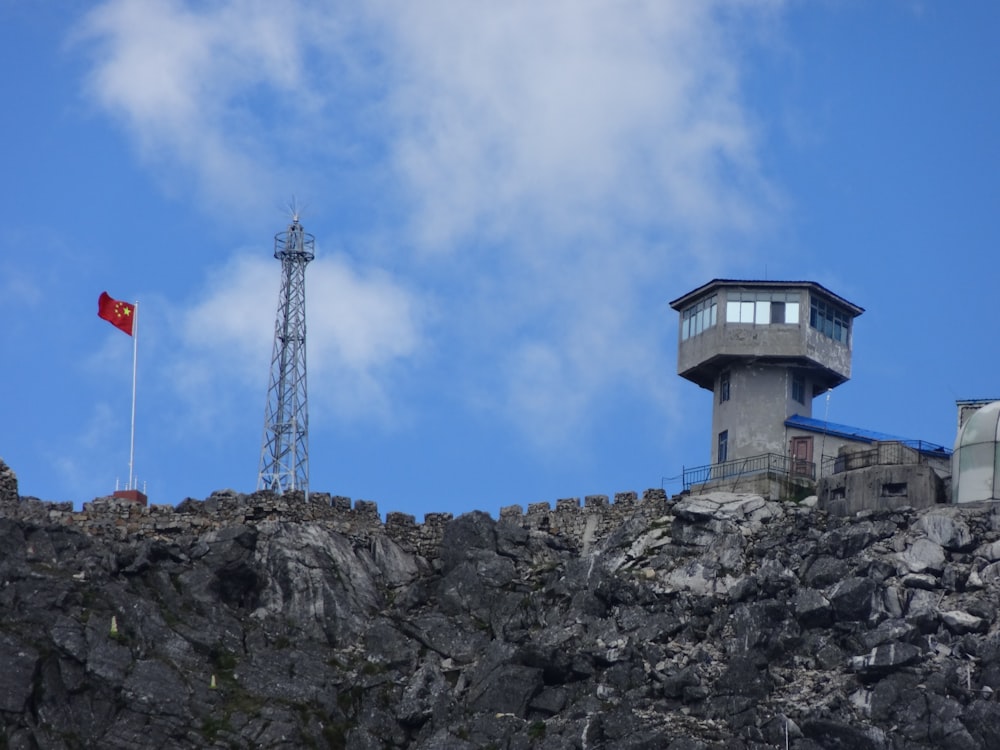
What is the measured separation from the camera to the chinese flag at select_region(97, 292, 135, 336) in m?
96.7

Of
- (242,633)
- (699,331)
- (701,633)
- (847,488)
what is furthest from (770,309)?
(242,633)

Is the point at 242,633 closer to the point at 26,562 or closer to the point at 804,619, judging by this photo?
the point at 26,562

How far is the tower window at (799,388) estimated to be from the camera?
9850cm

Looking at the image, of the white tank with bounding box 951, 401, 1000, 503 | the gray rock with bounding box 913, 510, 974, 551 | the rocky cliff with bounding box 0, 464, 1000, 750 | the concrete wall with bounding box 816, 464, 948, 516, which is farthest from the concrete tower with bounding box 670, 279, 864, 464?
the gray rock with bounding box 913, 510, 974, 551

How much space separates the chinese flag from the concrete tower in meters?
24.0

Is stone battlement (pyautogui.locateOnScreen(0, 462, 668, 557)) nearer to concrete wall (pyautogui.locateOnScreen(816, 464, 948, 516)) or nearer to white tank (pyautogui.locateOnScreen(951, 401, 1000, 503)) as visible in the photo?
concrete wall (pyautogui.locateOnScreen(816, 464, 948, 516))

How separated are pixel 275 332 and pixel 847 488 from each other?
26.9 m

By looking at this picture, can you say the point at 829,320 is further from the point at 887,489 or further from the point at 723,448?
the point at 887,489

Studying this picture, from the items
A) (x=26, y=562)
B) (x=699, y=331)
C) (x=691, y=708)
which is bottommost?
(x=691, y=708)

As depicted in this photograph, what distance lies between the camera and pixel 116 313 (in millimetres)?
96875

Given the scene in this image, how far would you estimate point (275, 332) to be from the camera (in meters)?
101

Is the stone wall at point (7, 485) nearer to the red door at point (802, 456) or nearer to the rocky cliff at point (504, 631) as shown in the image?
the rocky cliff at point (504, 631)

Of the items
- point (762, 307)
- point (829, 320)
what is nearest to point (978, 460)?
point (829, 320)

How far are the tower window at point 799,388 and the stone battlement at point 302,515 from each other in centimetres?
887
